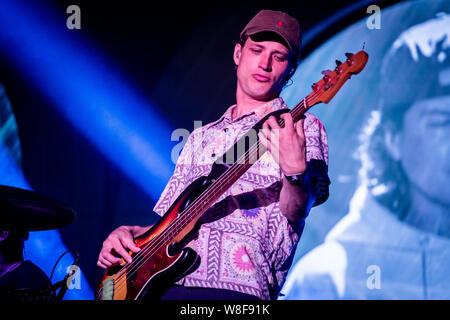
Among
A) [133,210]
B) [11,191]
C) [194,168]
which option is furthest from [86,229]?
[194,168]

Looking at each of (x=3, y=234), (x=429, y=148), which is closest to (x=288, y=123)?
(x=429, y=148)

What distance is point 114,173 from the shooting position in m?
2.73

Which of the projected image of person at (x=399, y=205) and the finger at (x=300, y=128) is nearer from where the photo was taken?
the finger at (x=300, y=128)

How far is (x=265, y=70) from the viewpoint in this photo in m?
1.96

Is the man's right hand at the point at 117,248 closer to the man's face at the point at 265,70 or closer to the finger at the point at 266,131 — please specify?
the finger at the point at 266,131

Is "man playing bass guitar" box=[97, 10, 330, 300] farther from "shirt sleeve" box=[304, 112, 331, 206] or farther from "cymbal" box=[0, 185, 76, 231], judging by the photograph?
"cymbal" box=[0, 185, 76, 231]

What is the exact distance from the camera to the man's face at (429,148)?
242 cm

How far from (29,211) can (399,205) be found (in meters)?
2.02

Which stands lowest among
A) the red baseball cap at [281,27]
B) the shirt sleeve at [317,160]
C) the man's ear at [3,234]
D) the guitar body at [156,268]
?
the guitar body at [156,268]

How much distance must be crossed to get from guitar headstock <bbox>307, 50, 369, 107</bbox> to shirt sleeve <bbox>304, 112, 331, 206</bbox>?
0.10 metres

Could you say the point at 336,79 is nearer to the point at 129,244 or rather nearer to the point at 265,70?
the point at 265,70

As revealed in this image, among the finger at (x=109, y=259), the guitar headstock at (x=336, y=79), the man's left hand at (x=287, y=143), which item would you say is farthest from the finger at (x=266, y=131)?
the finger at (x=109, y=259)

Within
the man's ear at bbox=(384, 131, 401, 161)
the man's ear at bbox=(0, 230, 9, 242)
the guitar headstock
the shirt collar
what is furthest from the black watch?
the man's ear at bbox=(0, 230, 9, 242)

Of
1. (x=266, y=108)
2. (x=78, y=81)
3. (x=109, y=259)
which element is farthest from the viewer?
(x=78, y=81)
